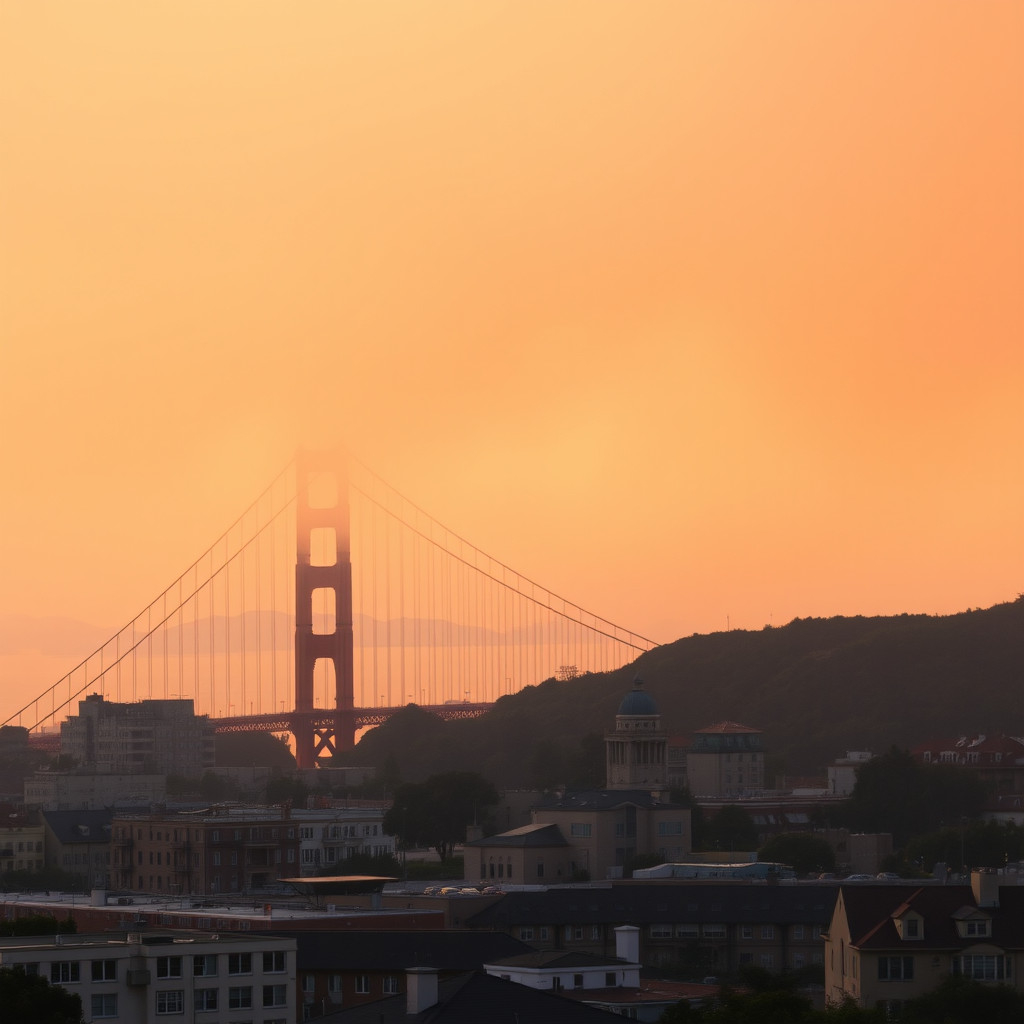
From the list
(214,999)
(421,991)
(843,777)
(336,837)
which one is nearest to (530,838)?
(336,837)

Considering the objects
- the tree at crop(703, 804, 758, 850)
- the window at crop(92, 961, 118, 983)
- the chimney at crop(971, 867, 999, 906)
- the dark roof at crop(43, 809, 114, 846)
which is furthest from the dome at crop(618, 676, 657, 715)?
the window at crop(92, 961, 118, 983)

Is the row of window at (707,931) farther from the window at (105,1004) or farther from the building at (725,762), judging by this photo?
the building at (725,762)

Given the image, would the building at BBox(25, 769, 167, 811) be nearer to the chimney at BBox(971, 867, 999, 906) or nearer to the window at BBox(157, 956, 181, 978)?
the chimney at BBox(971, 867, 999, 906)

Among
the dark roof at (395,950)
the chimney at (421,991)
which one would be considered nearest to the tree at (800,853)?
the dark roof at (395,950)

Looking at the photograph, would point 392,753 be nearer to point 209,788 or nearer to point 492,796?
point 209,788

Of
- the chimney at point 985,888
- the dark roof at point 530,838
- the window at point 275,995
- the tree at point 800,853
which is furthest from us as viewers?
the tree at point 800,853

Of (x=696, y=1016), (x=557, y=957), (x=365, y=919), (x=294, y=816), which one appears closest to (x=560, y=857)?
(x=294, y=816)
